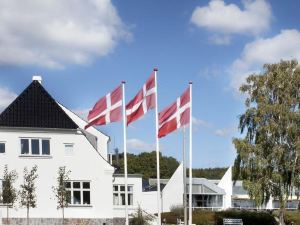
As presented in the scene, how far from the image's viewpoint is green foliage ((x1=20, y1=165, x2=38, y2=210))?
35.1 meters

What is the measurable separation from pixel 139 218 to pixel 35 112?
32.3 feet

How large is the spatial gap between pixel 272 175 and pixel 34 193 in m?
17.0

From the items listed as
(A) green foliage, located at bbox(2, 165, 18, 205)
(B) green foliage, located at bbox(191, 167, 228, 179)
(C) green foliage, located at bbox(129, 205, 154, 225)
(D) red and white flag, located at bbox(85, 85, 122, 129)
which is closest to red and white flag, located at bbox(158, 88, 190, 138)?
(D) red and white flag, located at bbox(85, 85, 122, 129)

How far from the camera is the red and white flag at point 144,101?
23812 millimetres

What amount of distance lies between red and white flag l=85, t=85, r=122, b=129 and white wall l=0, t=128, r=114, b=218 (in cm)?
1376

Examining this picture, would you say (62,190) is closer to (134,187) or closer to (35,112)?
(35,112)

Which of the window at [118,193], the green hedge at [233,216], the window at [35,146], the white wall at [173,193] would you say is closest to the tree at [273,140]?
the green hedge at [233,216]

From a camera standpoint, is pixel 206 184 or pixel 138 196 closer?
pixel 138 196

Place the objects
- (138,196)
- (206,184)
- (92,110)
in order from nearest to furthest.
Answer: (92,110) → (138,196) → (206,184)

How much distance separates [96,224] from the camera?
38.4 meters

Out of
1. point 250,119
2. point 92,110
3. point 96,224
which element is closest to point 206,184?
point 250,119

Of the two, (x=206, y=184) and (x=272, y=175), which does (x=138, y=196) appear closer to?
(x=272, y=175)

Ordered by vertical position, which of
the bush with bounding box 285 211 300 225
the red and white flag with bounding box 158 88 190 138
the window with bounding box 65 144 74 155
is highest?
the red and white flag with bounding box 158 88 190 138

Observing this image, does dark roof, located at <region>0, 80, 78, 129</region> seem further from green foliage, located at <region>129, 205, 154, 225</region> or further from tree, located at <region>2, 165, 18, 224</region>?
green foliage, located at <region>129, 205, 154, 225</region>
